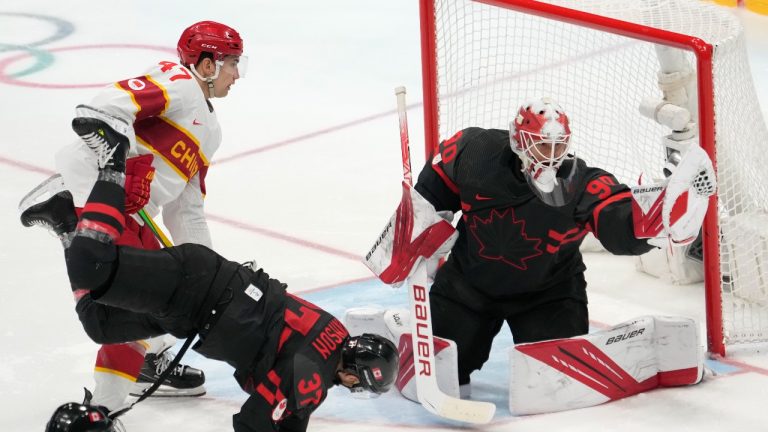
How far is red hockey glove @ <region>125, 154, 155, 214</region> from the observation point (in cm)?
360

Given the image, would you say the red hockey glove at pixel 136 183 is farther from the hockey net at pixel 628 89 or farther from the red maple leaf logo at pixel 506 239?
the hockey net at pixel 628 89

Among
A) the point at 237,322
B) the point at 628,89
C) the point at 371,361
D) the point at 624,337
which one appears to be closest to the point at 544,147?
the point at 624,337

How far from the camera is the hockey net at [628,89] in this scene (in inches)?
164

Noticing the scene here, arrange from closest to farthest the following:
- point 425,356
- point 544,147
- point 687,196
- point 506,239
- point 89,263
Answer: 1. point 89,263
2. point 687,196
3. point 544,147
4. point 425,356
5. point 506,239

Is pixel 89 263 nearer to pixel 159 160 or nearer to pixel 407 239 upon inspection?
pixel 159 160

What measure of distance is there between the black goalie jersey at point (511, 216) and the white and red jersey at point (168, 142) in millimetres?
689

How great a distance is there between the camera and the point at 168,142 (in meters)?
3.83

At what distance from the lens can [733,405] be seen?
3852mm

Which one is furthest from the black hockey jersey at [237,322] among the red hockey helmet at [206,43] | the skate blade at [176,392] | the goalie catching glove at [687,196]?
the goalie catching glove at [687,196]

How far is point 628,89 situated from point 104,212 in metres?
2.54

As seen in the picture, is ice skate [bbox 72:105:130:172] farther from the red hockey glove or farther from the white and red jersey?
the red hockey glove

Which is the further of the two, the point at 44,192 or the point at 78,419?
the point at 44,192

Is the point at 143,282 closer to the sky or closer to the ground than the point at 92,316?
closer to the sky

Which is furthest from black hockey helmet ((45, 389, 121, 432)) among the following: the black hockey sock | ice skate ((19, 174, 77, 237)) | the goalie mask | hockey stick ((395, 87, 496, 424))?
the goalie mask
